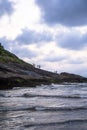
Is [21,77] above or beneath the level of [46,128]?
above

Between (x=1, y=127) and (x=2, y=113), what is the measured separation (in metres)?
5.38

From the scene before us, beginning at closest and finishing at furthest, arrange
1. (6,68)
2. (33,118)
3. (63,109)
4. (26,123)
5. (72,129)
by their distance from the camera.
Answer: (72,129), (26,123), (33,118), (63,109), (6,68)

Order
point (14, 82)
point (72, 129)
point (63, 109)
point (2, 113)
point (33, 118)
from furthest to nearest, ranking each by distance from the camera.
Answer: point (14, 82), point (63, 109), point (2, 113), point (33, 118), point (72, 129)

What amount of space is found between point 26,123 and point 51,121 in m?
1.55

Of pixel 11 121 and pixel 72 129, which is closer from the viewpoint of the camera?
pixel 72 129

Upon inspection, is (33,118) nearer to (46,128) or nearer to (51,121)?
(51,121)

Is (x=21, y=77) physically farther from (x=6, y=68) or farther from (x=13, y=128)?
(x=13, y=128)

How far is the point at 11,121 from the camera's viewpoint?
18.6 m

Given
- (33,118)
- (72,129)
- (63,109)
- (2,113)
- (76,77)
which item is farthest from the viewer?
(76,77)

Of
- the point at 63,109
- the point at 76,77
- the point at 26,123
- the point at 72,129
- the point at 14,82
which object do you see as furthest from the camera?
the point at 76,77

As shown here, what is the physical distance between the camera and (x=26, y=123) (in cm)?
1777

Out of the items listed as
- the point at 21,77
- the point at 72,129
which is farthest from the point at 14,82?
the point at 72,129

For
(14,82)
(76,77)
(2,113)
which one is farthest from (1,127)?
(76,77)

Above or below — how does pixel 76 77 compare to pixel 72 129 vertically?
above
